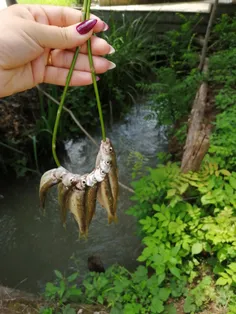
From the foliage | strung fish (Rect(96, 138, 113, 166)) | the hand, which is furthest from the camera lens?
the foliage

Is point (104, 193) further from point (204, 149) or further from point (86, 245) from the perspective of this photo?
point (86, 245)

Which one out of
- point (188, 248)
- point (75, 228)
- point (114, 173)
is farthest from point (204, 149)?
point (75, 228)

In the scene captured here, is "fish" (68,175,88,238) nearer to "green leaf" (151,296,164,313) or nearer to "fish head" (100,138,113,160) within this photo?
"fish head" (100,138,113,160)

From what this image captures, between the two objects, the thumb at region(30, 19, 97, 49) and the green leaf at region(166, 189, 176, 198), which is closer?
the thumb at region(30, 19, 97, 49)

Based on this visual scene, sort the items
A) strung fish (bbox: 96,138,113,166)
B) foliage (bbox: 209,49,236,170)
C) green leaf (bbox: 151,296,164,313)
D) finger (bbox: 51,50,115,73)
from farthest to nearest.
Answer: foliage (bbox: 209,49,236,170), green leaf (bbox: 151,296,164,313), finger (bbox: 51,50,115,73), strung fish (bbox: 96,138,113,166)

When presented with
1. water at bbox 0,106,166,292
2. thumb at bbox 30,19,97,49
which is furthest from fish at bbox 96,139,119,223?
water at bbox 0,106,166,292
